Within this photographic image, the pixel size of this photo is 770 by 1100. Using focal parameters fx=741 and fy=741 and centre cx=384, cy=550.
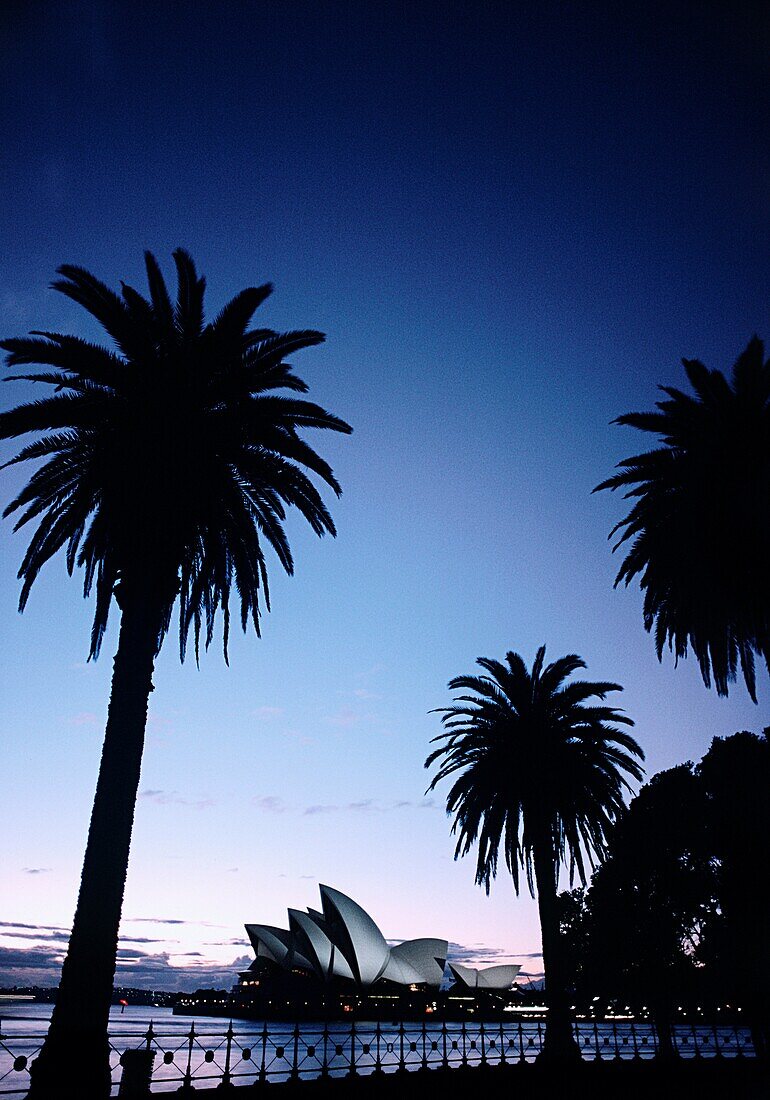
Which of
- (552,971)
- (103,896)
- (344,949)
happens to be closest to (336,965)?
(344,949)

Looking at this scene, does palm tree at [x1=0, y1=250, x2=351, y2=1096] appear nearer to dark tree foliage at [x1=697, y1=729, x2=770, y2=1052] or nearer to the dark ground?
the dark ground

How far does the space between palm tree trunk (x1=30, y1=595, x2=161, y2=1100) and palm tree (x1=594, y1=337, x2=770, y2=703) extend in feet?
45.9

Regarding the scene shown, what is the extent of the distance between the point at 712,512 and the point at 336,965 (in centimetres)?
9912

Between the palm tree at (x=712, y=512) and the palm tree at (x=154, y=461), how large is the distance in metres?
9.19

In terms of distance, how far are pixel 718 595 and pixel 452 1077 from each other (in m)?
17.6

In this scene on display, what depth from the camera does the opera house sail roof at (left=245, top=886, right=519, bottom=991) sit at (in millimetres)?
89062

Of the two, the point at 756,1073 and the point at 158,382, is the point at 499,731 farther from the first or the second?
the point at 158,382

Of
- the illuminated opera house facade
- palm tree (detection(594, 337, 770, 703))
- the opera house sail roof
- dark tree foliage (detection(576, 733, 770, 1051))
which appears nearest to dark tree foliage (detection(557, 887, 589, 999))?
dark tree foliage (detection(576, 733, 770, 1051))

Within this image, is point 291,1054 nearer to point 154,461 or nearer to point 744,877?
point 744,877

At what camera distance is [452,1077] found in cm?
2386

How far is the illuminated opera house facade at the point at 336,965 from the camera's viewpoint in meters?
89.7

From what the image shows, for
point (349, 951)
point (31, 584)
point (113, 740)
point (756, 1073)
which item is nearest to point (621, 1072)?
point (756, 1073)

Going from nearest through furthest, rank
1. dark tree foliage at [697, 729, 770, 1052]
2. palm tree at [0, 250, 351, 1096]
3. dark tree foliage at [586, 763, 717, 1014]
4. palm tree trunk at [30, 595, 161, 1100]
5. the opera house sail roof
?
palm tree trunk at [30, 595, 161, 1100], palm tree at [0, 250, 351, 1096], dark tree foliage at [697, 729, 770, 1052], dark tree foliage at [586, 763, 717, 1014], the opera house sail roof

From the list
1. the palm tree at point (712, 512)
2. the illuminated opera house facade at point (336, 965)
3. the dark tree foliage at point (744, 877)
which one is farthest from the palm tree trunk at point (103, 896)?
the illuminated opera house facade at point (336, 965)
